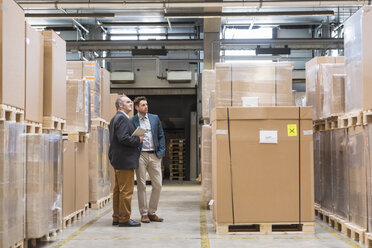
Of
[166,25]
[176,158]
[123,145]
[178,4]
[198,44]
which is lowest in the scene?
[176,158]

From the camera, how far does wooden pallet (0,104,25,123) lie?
444 cm

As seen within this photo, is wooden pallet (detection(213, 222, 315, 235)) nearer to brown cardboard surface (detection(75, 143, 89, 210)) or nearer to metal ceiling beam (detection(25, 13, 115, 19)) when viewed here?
brown cardboard surface (detection(75, 143, 89, 210))

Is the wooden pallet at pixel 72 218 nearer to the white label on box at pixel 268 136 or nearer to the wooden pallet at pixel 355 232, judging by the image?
the white label on box at pixel 268 136

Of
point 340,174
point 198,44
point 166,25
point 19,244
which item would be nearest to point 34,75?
point 19,244

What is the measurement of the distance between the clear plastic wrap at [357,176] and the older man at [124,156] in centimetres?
285

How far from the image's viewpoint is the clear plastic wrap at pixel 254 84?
6449mm

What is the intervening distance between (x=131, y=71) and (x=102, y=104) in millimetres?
8505

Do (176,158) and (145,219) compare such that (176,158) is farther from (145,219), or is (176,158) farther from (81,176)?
(145,219)

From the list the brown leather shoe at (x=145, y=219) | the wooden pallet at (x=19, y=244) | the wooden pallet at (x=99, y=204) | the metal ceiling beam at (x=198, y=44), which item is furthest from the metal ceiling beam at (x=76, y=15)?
the wooden pallet at (x=19, y=244)

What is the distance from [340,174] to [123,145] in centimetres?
307

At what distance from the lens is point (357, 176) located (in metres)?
5.57

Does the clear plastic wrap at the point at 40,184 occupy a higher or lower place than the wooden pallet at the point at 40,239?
higher

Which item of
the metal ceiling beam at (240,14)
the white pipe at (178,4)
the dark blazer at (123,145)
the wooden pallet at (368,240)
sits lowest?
the wooden pallet at (368,240)

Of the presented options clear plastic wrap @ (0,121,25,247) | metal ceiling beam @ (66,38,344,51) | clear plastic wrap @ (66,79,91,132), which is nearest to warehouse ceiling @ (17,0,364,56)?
metal ceiling beam @ (66,38,344,51)
